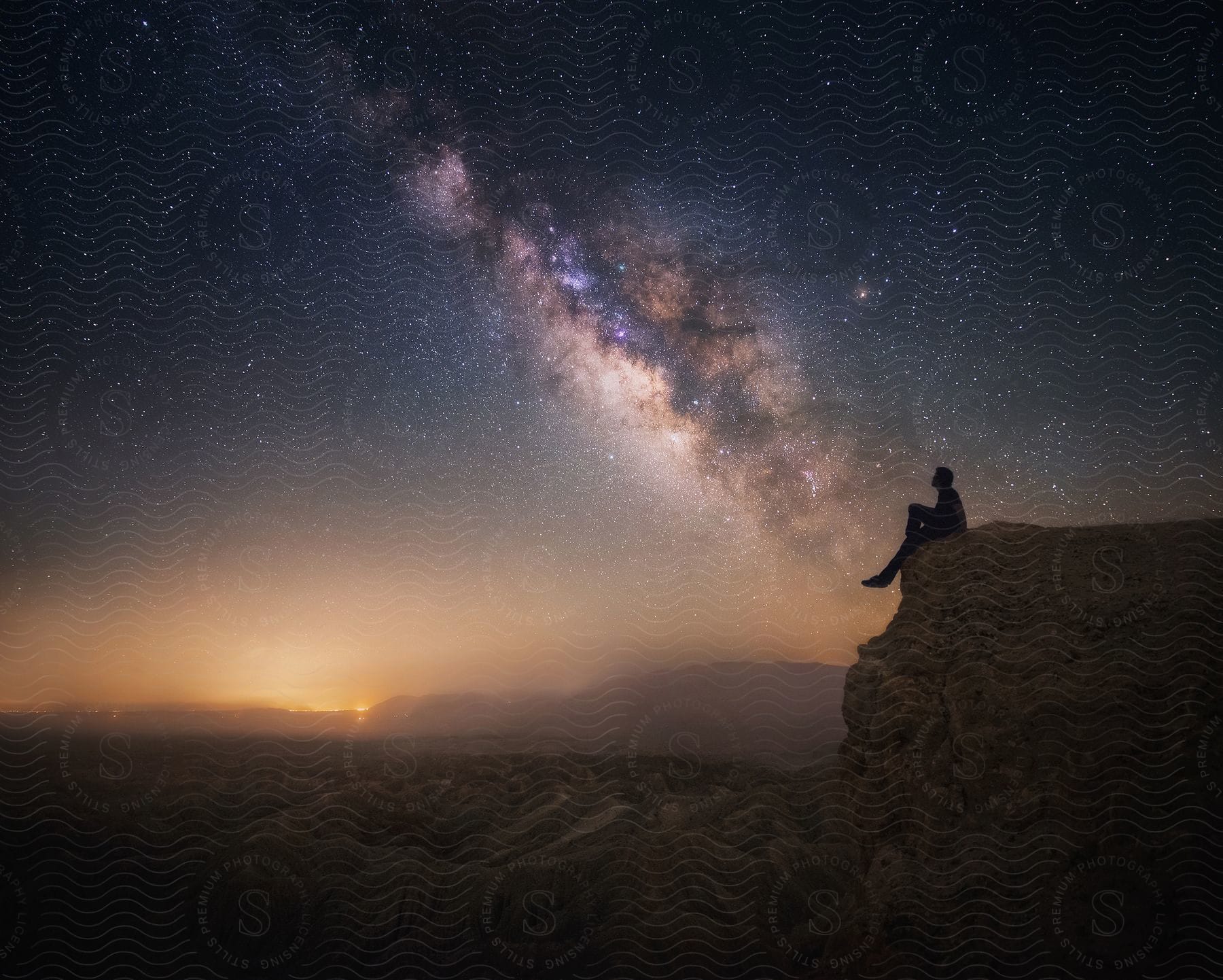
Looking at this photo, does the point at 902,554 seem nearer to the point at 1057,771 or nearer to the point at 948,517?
the point at 948,517

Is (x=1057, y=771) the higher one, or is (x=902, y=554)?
(x=902, y=554)

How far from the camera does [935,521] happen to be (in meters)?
10.4

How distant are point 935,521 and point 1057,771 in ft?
15.0

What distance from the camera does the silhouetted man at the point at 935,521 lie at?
33.7 ft

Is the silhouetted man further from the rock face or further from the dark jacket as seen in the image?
the rock face

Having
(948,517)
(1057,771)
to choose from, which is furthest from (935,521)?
(1057,771)

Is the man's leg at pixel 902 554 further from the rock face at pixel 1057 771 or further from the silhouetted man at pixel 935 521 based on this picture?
the rock face at pixel 1057 771

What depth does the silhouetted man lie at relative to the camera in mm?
10281

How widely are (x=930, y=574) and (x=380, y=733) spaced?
15.8 m

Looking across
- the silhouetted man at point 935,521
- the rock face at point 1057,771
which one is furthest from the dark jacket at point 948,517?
the rock face at point 1057,771

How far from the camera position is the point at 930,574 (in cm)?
964

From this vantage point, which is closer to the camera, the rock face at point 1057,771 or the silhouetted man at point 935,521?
the rock face at point 1057,771

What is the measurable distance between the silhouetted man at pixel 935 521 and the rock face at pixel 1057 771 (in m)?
1.25

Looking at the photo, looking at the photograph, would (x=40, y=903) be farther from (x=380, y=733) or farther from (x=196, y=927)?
(x=380, y=733)
